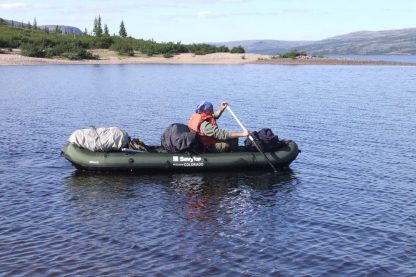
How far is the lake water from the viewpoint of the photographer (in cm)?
1093

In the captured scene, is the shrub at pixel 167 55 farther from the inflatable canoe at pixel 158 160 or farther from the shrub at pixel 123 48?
the inflatable canoe at pixel 158 160

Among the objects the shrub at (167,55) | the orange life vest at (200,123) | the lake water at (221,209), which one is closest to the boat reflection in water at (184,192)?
the lake water at (221,209)

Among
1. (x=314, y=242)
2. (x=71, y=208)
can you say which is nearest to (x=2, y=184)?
(x=71, y=208)

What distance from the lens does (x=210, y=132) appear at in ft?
58.5

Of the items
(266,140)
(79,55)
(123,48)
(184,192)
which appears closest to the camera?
(184,192)

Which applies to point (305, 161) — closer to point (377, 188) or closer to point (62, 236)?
point (377, 188)

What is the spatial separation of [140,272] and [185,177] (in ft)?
23.6

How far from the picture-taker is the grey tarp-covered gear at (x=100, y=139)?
1739cm

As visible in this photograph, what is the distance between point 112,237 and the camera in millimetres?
12133

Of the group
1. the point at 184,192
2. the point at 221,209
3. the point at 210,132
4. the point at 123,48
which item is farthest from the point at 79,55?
the point at 221,209

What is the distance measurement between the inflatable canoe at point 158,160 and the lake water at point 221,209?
0.28 meters

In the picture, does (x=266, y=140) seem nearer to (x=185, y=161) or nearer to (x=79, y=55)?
(x=185, y=161)

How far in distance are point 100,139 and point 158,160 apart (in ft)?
6.11

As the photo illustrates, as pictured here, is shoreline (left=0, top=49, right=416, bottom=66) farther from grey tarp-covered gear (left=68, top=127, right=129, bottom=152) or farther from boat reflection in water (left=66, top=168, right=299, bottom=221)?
boat reflection in water (left=66, top=168, right=299, bottom=221)
